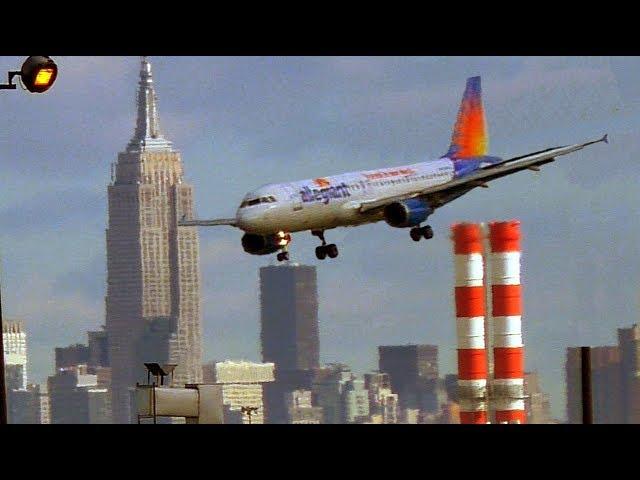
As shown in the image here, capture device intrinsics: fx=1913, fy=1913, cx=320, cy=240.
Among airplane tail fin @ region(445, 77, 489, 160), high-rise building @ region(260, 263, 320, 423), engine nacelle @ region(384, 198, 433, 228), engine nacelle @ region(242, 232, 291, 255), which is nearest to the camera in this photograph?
engine nacelle @ region(242, 232, 291, 255)

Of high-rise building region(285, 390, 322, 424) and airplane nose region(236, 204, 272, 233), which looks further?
high-rise building region(285, 390, 322, 424)

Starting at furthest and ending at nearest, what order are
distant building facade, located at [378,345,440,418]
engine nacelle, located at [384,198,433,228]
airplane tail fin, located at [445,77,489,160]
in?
distant building facade, located at [378,345,440,418], airplane tail fin, located at [445,77,489,160], engine nacelle, located at [384,198,433,228]

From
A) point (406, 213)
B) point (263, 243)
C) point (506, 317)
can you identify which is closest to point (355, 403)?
point (406, 213)

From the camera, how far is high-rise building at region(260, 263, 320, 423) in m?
102

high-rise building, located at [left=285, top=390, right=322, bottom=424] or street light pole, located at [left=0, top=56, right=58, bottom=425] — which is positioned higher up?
street light pole, located at [left=0, top=56, right=58, bottom=425]

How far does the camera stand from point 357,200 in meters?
63.4

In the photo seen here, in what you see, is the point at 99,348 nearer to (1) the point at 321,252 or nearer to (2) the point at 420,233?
(1) the point at 321,252

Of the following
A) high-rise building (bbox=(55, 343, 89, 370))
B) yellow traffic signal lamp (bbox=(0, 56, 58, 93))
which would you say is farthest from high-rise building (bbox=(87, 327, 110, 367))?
yellow traffic signal lamp (bbox=(0, 56, 58, 93))

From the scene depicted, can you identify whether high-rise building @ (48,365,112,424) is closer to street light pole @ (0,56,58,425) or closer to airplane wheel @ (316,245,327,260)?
airplane wheel @ (316,245,327,260)

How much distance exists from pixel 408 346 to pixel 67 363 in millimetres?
26849

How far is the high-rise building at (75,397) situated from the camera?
112688 millimetres

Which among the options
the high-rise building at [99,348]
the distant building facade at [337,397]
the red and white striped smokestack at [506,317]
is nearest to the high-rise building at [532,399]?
the red and white striped smokestack at [506,317]
